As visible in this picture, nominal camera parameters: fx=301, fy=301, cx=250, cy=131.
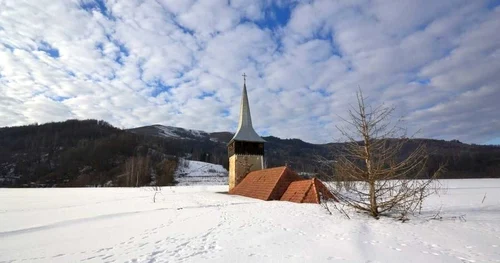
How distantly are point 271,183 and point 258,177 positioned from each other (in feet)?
13.7

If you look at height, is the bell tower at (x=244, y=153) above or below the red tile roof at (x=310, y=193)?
→ above

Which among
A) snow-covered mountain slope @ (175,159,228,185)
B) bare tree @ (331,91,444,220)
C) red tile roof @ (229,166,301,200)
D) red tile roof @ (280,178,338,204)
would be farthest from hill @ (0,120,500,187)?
bare tree @ (331,91,444,220)

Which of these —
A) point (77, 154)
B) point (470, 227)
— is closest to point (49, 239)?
point (470, 227)

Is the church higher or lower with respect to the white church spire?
lower

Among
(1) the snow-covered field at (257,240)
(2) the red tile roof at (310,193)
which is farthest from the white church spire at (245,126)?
(1) the snow-covered field at (257,240)

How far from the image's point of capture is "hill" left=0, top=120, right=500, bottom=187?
82.1 meters

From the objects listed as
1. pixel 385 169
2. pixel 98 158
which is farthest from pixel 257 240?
pixel 98 158

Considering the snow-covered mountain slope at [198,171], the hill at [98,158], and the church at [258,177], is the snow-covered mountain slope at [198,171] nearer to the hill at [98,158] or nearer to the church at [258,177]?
the hill at [98,158]

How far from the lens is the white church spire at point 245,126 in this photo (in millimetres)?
32000

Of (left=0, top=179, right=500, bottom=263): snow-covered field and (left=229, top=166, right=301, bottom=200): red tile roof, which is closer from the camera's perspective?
(left=0, top=179, right=500, bottom=263): snow-covered field

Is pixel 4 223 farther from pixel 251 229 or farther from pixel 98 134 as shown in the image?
pixel 98 134

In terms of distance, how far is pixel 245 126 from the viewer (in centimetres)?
3331

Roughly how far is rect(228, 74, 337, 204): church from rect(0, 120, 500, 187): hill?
83.0ft

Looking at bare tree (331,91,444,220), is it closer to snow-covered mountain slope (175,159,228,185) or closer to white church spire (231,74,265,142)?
white church spire (231,74,265,142)
